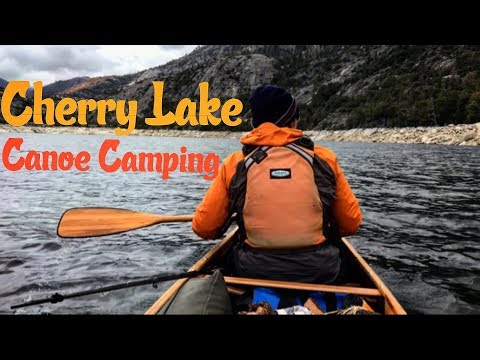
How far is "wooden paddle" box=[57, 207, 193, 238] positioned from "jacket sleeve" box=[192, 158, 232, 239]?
6.62 feet

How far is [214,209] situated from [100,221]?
9.09 ft

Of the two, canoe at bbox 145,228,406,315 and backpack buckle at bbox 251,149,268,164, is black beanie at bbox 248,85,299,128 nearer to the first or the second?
backpack buckle at bbox 251,149,268,164

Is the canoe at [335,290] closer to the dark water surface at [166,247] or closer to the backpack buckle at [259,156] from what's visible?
the backpack buckle at [259,156]

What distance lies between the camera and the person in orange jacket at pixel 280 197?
384 centimetres

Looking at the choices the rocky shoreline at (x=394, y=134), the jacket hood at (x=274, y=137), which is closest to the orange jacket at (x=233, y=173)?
the jacket hood at (x=274, y=137)

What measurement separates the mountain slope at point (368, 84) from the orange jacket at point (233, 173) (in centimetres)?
5751

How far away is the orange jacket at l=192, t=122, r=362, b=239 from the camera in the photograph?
154 inches

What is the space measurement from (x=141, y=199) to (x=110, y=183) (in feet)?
15.8

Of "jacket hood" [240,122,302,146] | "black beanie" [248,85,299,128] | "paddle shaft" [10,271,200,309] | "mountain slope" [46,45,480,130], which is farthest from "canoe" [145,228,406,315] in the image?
"mountain slope" [46,45,480,130]

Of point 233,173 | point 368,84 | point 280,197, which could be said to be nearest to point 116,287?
point 233,173
